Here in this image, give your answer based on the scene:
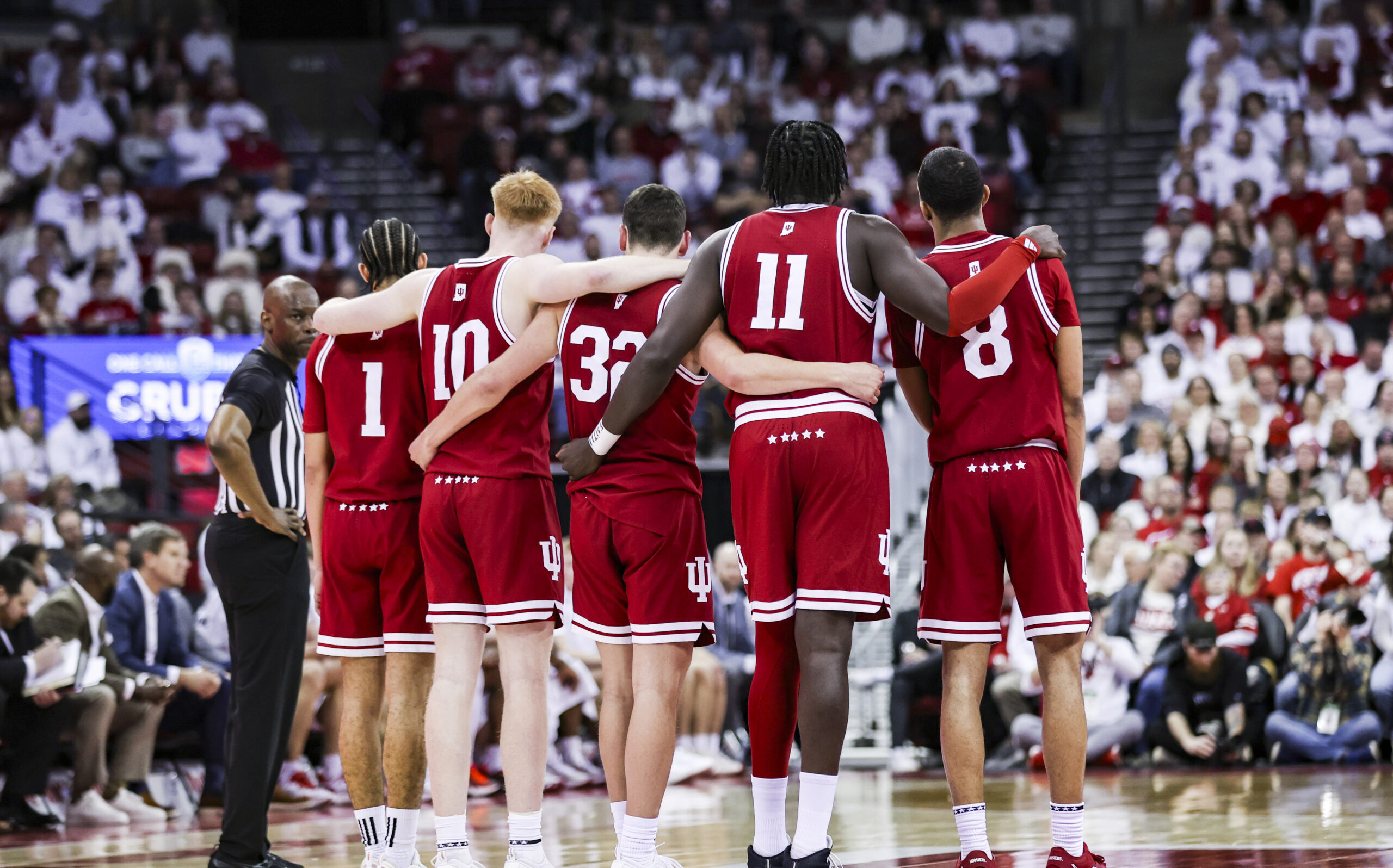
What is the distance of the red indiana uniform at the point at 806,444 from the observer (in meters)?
5.06

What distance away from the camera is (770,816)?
5.10 meters

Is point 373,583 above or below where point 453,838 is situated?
above

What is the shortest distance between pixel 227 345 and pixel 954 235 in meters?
9.86

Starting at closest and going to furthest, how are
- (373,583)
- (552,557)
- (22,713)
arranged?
(552,557) < (373,583) < (22,713)

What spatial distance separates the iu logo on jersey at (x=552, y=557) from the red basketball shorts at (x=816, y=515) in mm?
791

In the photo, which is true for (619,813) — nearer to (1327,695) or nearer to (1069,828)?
(1069,828)

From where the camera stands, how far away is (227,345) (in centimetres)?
1398

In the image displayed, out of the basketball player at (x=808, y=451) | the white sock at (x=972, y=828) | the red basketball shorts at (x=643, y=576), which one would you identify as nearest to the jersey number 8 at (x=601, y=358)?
the basketball player at (x=808, y=451)

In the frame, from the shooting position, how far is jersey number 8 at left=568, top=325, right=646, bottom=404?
18.3 ft

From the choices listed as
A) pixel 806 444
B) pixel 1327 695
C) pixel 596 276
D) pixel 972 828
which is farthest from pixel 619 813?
pixel 1327 695

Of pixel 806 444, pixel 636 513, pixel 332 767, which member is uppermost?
pixel 806 444

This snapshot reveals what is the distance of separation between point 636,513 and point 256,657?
1699mm

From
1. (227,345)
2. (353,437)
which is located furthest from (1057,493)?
(227,345)

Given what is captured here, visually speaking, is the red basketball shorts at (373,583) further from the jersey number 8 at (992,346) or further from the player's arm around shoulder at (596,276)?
the jersey number 8 at (992,346)
